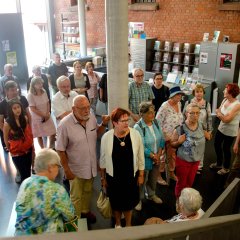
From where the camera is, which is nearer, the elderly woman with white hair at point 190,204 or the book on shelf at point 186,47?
the elderly woman with white hair at point 190,204

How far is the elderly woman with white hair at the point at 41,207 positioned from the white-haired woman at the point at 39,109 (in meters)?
2.70

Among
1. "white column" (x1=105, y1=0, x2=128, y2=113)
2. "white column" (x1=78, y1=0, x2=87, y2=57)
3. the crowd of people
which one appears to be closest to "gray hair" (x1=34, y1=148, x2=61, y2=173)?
the crowd of people

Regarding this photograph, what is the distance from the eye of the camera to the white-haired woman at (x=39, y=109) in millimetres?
4680

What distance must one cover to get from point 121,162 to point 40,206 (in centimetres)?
110

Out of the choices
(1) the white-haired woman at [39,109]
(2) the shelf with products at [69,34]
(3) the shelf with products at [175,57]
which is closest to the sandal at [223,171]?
(1) the white-haired woman at [39,109]

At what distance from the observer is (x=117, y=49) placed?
156 inches

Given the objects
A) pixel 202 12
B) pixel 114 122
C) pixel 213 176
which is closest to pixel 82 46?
pixel 202 12

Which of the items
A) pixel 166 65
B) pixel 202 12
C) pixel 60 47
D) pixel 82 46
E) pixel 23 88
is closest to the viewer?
pixel 202 12

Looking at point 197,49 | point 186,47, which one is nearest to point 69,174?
point 197,49

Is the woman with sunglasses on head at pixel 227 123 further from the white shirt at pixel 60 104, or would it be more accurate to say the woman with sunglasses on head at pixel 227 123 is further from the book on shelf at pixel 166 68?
the book on shelf at pixel 166 68

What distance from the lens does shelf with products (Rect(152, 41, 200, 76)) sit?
8656 millimetres

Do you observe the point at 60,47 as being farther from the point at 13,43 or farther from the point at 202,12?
the point at 202,12

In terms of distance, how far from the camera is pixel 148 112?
Result: 337 centimetres

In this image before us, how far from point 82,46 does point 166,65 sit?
343cm
